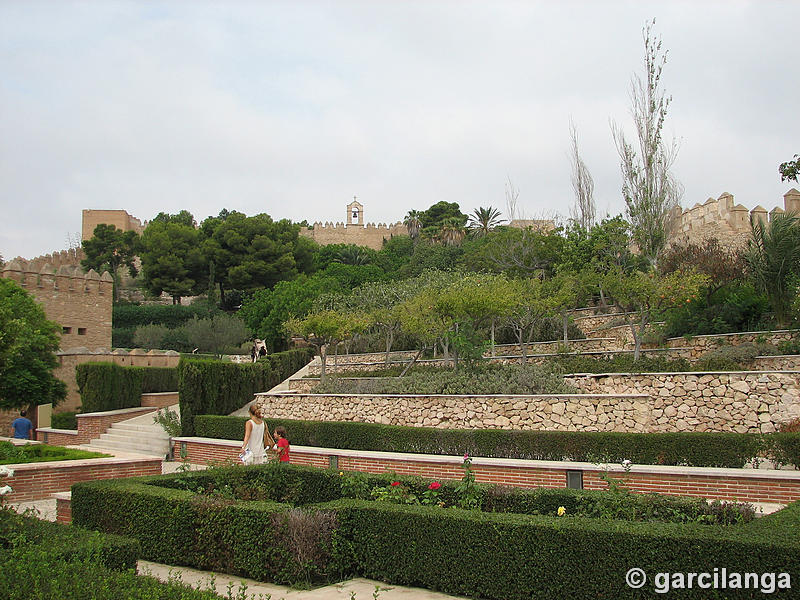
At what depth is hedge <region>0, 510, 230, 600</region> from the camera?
3.93m

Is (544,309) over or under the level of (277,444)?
over

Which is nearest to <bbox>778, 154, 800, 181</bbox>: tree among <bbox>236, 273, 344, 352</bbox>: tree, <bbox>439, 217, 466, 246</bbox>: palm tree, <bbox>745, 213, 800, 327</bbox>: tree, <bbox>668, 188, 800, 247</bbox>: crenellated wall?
<bbox>745, 213, 800, 327</bbox>: tree

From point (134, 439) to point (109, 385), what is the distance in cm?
323

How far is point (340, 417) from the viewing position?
56.6 ft

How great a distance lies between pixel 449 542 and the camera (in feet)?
17.8

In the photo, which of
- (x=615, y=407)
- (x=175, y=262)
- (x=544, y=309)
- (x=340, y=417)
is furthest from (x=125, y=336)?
(x=615, y=407)

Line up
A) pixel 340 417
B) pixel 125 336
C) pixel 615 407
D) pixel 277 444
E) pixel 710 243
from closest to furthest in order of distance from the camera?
pixel 277 444 → pixel 615 407 → pixel 340 417 → pixel 710 243 → pixel 125 336

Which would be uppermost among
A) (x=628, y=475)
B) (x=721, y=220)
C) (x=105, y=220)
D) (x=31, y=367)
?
(x=105, y=220)

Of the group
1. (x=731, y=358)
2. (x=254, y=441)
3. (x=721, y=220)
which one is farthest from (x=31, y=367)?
(x=721, y=220)

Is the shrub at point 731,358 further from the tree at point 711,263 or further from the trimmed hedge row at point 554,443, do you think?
the trimmed hedge row at point 554,443

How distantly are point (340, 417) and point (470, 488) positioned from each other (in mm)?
10887

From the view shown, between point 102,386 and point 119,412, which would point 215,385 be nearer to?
point 119,412

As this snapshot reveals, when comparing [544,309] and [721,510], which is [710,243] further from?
[721,510]

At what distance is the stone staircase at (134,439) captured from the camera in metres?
17.1
